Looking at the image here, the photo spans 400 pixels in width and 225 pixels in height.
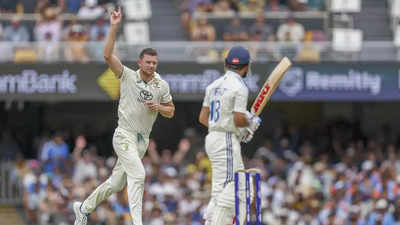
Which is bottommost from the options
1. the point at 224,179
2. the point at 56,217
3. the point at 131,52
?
the point at 56,217

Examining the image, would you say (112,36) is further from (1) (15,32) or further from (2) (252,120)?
(1) (15,32)

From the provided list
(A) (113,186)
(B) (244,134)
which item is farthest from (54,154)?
(B) (244,134)

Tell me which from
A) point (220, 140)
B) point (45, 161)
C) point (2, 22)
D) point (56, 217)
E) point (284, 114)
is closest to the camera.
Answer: point (220, 140)

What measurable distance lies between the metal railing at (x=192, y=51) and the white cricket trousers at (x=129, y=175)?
9976 millimetres

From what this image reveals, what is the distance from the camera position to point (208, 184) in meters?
20.7

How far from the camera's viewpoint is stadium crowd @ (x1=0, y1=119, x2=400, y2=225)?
19.5 metres

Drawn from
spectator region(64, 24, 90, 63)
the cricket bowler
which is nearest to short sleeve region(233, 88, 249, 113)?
the cricket bowler

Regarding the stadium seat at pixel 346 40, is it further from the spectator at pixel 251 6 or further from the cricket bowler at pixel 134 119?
the cricket bowler at pixel 134 119

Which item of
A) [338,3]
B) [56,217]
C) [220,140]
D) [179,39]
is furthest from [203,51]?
[220,140]

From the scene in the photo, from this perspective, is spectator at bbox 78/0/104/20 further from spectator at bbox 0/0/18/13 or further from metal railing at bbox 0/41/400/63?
spectator at bbox 0/0/18/13

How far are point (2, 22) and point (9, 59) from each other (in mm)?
1127

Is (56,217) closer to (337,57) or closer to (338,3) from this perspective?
(337,57)

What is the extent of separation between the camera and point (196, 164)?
21.7 meters

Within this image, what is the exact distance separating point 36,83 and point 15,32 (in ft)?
4.22
